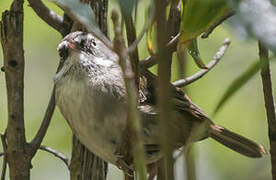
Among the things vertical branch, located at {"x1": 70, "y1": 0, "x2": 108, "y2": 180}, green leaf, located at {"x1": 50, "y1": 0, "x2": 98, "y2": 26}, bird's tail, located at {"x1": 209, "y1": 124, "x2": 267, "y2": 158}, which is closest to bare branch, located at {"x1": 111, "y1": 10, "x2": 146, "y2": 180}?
green leaf, located at {"x1": 50, "y1": 0, "x2": 98, "y2": 26}

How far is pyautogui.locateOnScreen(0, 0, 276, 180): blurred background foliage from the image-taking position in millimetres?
3096

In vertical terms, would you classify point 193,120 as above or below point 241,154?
above

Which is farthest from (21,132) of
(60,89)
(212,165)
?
(212,165)

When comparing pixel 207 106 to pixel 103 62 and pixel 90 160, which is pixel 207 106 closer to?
pixel 103 62

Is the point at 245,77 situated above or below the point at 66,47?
below

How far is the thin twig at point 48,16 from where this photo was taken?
104 inches

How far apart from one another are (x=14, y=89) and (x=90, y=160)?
0.62m

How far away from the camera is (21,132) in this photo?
2.21 metres

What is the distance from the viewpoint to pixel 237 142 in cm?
310

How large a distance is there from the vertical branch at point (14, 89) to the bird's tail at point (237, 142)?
1158mm

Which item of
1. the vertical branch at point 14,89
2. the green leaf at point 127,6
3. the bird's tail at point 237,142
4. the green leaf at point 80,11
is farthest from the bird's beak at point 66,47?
the green leaf at point 127,6

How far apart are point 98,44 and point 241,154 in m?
1.04

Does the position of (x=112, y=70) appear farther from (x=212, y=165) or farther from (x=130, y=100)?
(x=130, y=100)

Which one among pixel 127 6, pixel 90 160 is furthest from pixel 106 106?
pixel 127 6
